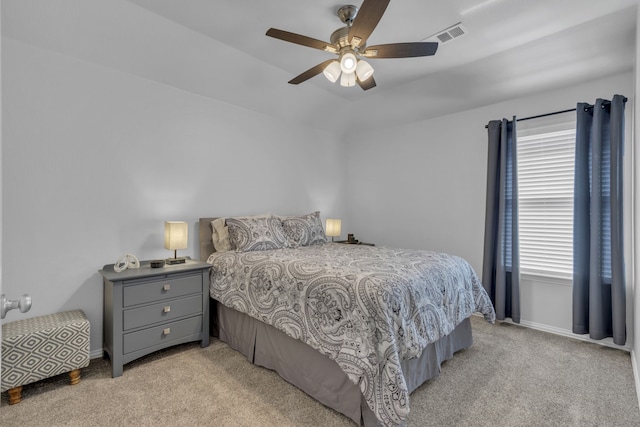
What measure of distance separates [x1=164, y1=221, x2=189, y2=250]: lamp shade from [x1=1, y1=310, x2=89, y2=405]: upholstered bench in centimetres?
86

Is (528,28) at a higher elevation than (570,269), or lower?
higher

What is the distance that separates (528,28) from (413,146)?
200 cm

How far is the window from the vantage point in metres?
3.42

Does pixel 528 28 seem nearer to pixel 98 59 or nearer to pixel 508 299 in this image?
pixel 508 299

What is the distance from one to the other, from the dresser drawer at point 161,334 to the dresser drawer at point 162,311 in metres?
0.06

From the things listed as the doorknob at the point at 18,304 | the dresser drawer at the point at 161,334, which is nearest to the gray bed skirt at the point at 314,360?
the dresser drawer at the point at 161,334

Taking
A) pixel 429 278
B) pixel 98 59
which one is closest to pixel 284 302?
pixel 429 278

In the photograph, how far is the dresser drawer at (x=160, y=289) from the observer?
8.63ft

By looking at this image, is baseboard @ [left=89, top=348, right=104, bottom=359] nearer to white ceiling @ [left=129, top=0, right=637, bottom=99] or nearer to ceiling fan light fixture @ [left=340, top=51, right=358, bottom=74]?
white ceiling @ [left=129, top=0, right=637, bottom=99]

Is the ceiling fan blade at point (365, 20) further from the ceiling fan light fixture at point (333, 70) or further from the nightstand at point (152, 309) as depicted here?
the nightstand at point (152, 309)

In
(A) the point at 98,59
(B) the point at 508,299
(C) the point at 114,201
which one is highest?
(A) the point at 98,59

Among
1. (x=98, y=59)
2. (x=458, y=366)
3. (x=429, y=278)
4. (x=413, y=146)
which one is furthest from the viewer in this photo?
(x=413, y=146)

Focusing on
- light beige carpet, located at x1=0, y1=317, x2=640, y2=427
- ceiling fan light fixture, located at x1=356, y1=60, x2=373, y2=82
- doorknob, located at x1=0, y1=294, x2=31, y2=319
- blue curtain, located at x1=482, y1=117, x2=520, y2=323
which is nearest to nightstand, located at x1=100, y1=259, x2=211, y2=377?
light beige carpet, located at x1=0, y1=317, x2=640, y2=427

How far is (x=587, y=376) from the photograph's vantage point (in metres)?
2.57
